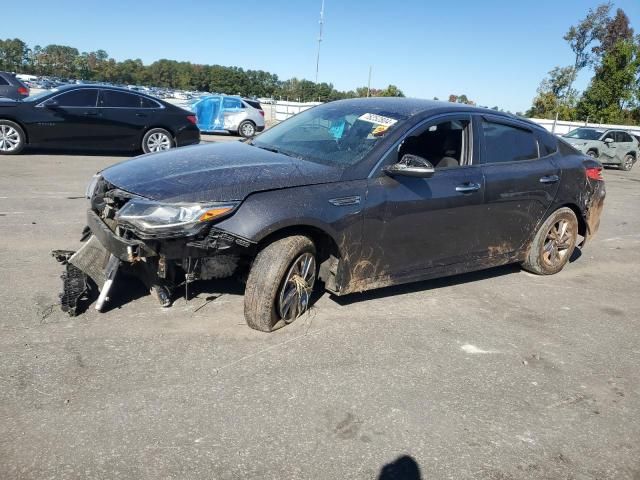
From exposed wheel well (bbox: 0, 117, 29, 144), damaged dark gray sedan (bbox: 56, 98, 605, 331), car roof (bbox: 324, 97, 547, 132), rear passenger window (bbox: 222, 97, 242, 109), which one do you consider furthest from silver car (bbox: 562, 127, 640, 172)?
exposed wheel well (bbox: 0, 117, 29, 144)

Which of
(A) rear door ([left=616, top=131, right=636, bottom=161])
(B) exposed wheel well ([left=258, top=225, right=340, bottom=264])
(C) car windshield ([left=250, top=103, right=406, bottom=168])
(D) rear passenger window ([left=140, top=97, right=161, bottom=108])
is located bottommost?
(B) exposed wheel well ([left=258, top=225, right=340, bottom=264])

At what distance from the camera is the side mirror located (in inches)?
155

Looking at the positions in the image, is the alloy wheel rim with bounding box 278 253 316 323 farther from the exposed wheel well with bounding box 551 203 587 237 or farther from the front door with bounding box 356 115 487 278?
the exposed wheel well with bounding box 551 203 587 237

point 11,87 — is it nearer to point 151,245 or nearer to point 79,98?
point 79,98

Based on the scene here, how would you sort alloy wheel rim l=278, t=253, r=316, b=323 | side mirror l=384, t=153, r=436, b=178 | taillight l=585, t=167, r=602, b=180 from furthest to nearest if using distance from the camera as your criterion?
1. taillight l=585, t=167, r=602, b=180
2. side mirror l=384, t=153, r=436, b=178
3. alloy wheel rim l=278, t=253, r=316, b=323

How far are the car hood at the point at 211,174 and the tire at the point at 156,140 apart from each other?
26.3 ft

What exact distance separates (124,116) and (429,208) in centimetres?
901

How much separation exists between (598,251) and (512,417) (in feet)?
16.8

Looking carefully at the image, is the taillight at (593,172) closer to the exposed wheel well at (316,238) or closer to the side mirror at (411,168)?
the side mirror at (411,168)

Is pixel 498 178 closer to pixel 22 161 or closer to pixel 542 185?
pixel 542 185

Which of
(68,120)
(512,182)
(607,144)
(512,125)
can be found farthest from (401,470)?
(607,144)

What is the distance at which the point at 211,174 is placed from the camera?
142 inches

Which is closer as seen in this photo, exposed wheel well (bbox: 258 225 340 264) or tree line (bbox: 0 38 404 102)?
exposed wheel well (bbox: 258 225 340 264)

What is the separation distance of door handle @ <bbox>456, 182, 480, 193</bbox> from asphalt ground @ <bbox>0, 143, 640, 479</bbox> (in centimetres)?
100
